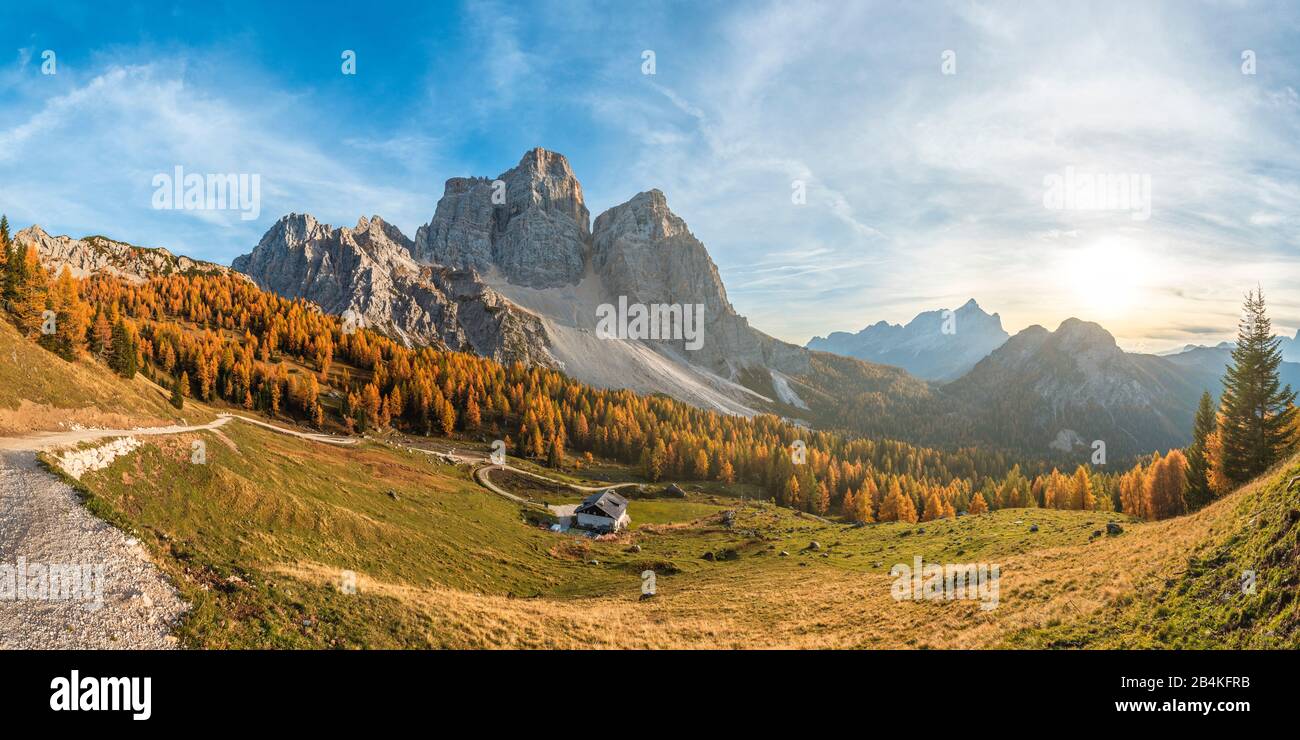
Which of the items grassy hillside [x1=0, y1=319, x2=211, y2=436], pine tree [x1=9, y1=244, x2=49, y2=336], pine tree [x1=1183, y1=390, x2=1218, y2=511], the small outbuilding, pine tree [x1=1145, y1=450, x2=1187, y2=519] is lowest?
the small outbuilding

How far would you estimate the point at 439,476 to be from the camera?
84375mm

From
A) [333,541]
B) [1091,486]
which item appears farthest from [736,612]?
[1091,486]

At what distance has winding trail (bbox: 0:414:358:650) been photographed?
15.9m

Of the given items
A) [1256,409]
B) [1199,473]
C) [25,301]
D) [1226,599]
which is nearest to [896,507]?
[1199,473]

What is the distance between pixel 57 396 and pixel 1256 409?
110 m

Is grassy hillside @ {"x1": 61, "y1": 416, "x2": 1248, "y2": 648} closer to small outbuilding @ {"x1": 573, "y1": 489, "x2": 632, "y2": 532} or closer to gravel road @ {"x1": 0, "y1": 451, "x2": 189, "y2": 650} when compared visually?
gravel road @ {"x1": 0, "y1": 451, "x2": 189, "y2": 650}

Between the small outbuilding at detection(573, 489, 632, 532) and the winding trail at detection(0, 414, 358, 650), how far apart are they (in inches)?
2364

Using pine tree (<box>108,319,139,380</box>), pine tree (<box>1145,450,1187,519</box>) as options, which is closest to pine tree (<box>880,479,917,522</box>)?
pine tree (<box>1145,450,1187,519</box>)

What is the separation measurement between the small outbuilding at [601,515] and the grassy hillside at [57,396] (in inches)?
2041

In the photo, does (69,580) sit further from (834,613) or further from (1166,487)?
(1166,487)

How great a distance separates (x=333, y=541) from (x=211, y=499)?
29.1 feet

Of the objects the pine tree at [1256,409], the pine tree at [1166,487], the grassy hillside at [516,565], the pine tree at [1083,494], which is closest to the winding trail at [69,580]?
the grassy hillside at [516,565]

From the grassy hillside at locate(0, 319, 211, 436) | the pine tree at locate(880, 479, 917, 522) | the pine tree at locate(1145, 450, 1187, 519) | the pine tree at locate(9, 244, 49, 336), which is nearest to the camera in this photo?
the grassy hillside at locate(0, 319, 211, 436)
